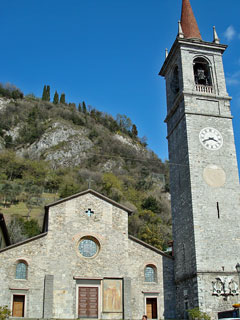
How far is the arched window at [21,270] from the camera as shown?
68.4ft

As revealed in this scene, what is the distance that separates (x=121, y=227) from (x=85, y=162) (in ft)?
179

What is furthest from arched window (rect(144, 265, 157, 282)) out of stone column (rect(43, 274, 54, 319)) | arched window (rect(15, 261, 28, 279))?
arched window (rect(15, 261, 28, 279))

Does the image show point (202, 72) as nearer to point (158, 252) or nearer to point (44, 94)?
point (158, 252)

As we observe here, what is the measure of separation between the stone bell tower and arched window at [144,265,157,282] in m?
1.39

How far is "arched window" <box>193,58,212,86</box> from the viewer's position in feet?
84.6

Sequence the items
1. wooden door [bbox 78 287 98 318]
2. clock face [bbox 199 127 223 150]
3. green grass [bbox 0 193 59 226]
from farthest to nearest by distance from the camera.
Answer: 1. green grass [bbox 0 193 59 226]
2. clock face [bbox 199 127 223 150]
3. wooden door [bbox 78 287 98 318]

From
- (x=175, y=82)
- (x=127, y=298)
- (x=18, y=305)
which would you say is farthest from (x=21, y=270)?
(x=175, y=82)

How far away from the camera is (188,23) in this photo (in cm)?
2816

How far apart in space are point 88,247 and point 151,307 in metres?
5.21

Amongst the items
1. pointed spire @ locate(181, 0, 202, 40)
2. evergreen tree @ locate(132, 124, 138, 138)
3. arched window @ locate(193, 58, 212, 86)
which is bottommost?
arched window @ locate(193, 58, 212, 86)

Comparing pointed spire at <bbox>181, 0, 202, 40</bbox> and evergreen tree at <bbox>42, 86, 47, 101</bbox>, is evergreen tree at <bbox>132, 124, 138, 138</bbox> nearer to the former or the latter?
evergreen tree at <bbox>42, 86, 47, 101</bbox>

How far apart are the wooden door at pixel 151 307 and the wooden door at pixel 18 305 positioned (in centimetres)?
726

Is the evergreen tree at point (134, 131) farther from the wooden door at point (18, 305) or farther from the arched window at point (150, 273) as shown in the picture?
the wooden door at point (18, 305)

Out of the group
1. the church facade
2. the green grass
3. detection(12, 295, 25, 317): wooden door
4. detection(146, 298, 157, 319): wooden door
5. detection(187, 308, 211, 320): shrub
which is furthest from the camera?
the green grass
